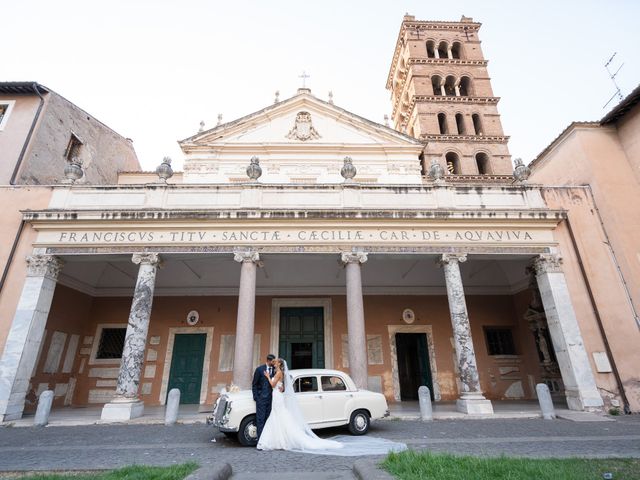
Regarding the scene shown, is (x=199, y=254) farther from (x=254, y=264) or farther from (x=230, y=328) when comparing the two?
(x=230, y=328)

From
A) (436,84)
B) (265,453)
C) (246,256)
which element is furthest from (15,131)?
(436,84)

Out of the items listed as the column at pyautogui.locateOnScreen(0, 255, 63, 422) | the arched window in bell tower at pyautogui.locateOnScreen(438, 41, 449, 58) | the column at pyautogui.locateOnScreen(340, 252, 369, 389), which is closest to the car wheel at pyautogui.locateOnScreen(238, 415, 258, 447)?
the column at pyautogui.locateOnScreen(340, 252, 369, 389)

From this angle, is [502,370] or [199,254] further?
[502,370]

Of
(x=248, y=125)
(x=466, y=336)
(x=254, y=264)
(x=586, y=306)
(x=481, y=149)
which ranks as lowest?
(x=466, y=336)

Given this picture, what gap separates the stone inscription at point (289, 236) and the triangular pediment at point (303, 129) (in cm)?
744

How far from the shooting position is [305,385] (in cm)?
698

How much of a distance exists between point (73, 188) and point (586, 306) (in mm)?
15661

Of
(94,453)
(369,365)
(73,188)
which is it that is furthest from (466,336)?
(73,188)

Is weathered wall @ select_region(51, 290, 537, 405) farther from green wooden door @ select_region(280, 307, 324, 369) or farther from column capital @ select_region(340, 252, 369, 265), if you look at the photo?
column capital @ select_region(340, 252, 369, 265)

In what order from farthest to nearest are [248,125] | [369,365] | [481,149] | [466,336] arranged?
[481,149]
[248,125]
[369,365]
[466,336]

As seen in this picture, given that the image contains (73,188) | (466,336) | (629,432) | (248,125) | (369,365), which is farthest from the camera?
(248,125)

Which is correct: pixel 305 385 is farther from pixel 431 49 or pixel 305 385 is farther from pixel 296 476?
pixel 431 49

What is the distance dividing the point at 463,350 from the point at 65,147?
16.9m

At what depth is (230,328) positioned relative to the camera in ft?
44.4
